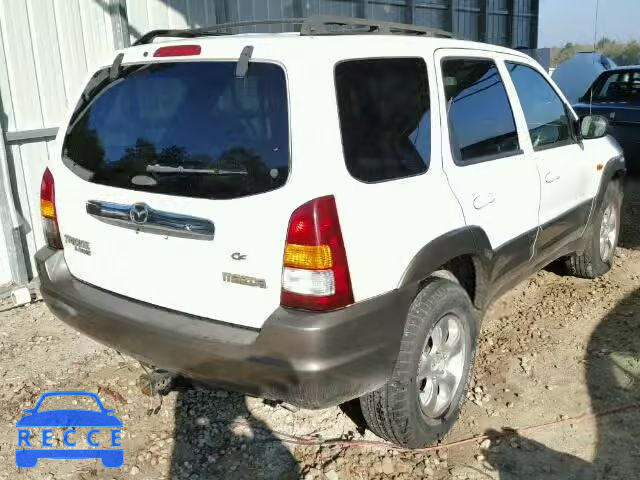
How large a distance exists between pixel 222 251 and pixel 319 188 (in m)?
0.45

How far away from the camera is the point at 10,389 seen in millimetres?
3559

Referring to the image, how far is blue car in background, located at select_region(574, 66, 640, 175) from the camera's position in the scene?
7.67m

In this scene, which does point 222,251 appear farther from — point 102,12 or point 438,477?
point 102,12

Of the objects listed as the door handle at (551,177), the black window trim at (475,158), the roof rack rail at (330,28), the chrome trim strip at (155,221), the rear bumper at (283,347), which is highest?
the roof rack rail at (330,28)

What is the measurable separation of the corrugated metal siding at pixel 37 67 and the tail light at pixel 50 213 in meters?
1.95

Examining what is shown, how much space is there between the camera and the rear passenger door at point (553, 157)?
11.9 feet

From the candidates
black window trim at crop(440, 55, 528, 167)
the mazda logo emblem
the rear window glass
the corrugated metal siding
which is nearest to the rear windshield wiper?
the rear window glass

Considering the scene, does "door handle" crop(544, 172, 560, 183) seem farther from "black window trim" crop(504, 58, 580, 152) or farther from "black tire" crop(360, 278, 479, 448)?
"black tire" crop(360, 278, 479, 448)

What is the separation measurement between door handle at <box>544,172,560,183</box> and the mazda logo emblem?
7.75 feet

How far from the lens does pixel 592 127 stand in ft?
13.7

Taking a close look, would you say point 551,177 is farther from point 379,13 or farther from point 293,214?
point 379,13

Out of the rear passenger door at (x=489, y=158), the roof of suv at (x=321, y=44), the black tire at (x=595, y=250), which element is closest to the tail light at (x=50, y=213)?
the roof of suv at (x=321, y=44)

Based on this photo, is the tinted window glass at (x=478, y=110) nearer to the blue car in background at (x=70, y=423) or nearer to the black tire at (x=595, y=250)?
the black tire at (x=595, y=250)

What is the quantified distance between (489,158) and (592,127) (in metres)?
1.49
